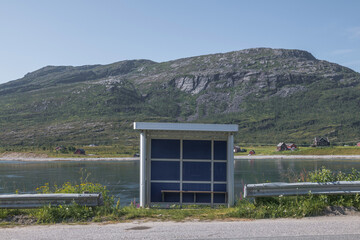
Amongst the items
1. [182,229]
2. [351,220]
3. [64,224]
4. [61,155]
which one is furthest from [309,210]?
[61,155]

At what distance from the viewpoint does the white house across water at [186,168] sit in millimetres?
13602

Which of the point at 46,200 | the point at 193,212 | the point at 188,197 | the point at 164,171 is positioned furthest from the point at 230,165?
the point at 46,200

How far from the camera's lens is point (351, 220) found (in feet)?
29.6

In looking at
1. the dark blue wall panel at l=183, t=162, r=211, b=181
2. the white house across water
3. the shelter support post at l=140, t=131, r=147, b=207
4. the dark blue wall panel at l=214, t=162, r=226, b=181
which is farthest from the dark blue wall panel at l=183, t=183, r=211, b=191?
the shelter support post at l=140, t=131, r=147, b=207

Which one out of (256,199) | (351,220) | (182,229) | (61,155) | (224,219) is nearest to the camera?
(182,229)

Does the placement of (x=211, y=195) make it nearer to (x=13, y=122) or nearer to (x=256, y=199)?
(x=256, y=199)

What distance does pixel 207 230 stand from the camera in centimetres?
826

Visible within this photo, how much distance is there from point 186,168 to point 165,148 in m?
1.04

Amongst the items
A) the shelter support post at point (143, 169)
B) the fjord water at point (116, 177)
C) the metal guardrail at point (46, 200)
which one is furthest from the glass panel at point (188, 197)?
the metal guardrail at point (46, 200)

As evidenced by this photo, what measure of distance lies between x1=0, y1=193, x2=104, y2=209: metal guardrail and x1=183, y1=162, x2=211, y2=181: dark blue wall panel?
437cm

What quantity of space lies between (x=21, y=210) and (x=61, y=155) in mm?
107283

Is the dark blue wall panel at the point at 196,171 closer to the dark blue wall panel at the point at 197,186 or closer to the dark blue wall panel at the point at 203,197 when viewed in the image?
the dark blue wall panel at the point at 197,186

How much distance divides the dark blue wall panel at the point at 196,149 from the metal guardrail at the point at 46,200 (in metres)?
4.50

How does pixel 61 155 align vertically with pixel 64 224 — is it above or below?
below
